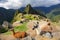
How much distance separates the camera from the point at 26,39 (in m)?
43.8

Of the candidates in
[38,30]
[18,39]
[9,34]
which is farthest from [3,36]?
[38,30]

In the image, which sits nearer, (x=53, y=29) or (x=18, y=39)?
(x=18, y=39)

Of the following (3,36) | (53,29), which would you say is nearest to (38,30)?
(53,29)

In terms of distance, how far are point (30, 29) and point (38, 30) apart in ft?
12.5

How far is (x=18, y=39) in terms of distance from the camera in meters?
43.8

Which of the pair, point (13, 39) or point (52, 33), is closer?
point (13, 39)

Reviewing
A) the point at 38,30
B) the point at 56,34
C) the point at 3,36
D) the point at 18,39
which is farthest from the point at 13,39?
the point at 56,34

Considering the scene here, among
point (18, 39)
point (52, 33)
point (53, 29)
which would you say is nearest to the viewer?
point (18, 39)

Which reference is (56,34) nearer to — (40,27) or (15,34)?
(40,27)

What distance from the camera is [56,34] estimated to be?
4688 cm

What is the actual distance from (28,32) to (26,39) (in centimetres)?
516

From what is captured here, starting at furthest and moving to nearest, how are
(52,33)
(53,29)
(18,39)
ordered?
(53,29) → (52,33) → (18,39)

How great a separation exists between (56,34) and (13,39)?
1100 cm

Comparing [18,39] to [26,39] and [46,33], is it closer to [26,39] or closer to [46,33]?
[26,39]
